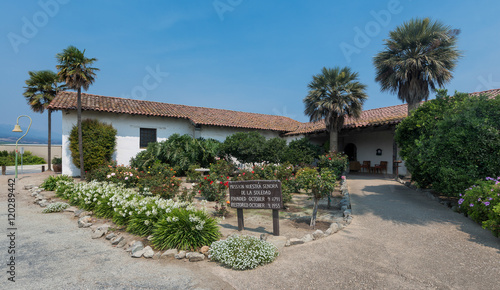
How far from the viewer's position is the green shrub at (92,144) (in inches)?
580

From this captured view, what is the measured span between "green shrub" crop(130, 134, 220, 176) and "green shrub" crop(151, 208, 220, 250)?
10031 mm

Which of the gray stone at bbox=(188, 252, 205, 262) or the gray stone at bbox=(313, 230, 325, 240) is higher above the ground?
the gray stone at bbox=(313, 230, 325, 240)

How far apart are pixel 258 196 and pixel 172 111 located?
14835 millimetres

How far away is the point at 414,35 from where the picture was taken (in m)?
12.4

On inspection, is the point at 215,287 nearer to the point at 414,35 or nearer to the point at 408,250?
the point at 408,250

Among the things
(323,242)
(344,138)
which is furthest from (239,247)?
(344,138)

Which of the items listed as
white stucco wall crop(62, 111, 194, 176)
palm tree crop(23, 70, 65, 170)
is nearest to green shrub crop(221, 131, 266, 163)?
white stucco wall crop(62, 111, 194, 176)

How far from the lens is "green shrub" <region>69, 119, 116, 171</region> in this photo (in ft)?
48.3

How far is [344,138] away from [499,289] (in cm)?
1732

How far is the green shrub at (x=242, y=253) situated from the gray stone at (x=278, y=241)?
0.33 meters

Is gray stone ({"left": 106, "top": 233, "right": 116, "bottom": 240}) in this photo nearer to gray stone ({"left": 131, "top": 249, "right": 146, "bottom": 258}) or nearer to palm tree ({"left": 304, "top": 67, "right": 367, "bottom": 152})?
gray stone ({"left": 131, "top": 249, "right": 146, "bottom": 258})

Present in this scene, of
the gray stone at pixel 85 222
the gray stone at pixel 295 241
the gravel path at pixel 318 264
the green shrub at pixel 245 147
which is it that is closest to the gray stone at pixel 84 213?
the gray stone at pixel 85 222

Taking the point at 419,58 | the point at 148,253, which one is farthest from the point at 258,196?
the point at 419,58

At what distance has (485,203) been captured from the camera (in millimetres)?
5164
